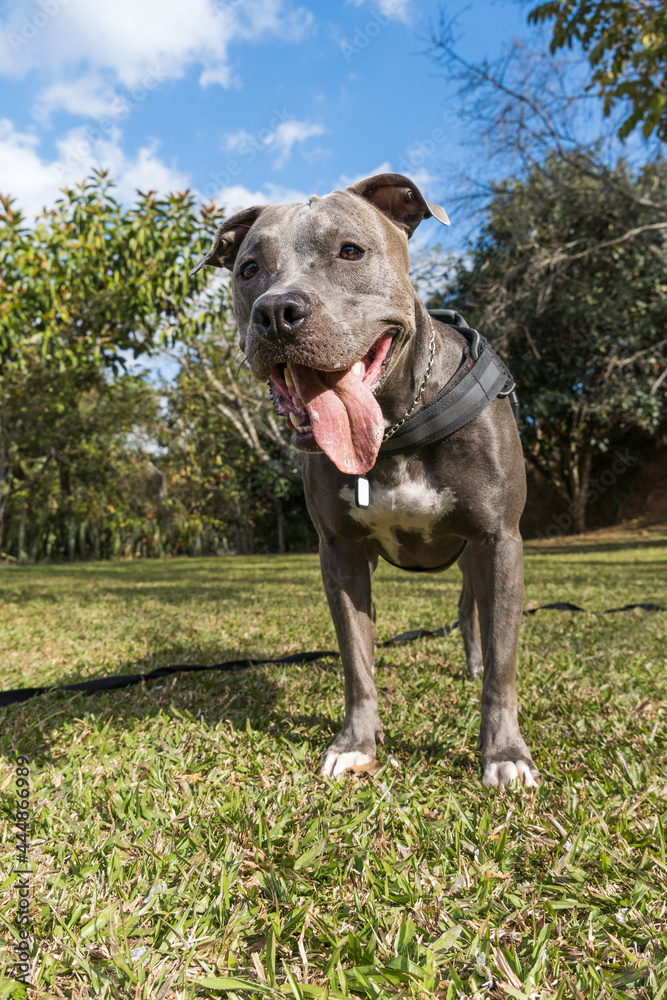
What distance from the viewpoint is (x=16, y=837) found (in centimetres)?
173

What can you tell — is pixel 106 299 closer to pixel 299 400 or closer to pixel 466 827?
pixel 299 400

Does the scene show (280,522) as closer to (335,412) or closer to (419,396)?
(419,396)

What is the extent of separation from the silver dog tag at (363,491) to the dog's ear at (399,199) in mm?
992

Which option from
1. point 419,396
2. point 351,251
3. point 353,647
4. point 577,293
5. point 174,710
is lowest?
point 174,710

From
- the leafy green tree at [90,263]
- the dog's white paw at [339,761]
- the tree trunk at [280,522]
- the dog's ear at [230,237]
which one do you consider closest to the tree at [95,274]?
the leafy green tree at [90,263]

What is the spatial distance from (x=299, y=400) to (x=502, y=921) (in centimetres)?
146

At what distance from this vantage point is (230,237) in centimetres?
259

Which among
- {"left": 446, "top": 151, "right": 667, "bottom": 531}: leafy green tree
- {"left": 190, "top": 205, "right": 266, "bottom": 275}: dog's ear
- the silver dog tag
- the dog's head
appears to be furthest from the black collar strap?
{"left": 446, "top": 151, "right": 667, "bottom": 531}: leafy green tree

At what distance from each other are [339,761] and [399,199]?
2.07 meters

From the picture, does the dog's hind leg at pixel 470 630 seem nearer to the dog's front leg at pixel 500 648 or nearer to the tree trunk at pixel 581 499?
the dog's front leg at pixel 500 648

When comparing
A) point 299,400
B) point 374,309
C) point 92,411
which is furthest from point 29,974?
point 92,411

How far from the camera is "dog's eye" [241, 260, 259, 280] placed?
2238mm

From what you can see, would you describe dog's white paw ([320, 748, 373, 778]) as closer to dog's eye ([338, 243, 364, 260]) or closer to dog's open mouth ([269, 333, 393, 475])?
dog's open mouth ([269, 333, 393, 475])

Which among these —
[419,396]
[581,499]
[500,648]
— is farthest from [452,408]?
[581,499]
